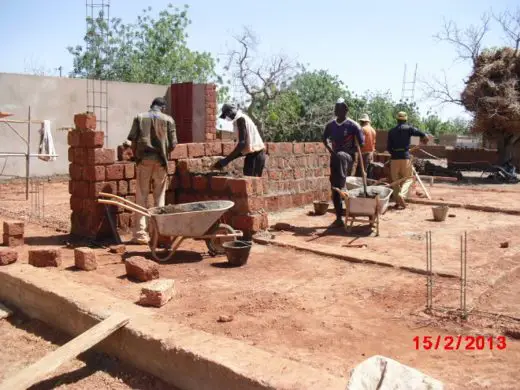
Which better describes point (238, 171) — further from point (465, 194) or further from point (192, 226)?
point (465, 194)

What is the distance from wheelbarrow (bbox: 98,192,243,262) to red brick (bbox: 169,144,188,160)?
1846 mm

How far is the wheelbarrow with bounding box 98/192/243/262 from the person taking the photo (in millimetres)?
6004

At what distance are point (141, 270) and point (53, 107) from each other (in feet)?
41.0

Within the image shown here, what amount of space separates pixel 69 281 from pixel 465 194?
10381 millimetres

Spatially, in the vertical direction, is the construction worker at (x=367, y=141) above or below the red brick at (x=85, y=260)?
above

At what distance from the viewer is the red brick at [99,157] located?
7.30 metres

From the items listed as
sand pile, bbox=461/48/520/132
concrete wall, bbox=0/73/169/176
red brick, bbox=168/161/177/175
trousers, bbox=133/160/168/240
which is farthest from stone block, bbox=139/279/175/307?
sand pile, bbox=461/48/520/132

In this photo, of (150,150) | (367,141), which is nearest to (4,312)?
(150,150)

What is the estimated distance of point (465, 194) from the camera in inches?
514

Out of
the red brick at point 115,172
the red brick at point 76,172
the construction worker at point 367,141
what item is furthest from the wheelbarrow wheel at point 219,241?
the construction worker at point 367,141

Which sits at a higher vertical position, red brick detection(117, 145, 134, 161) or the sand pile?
the sand pile

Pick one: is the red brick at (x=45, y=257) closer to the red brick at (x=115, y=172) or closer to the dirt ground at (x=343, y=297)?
the dirt ground at (x=343, y=297)

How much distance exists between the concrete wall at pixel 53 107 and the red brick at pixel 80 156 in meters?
8.36

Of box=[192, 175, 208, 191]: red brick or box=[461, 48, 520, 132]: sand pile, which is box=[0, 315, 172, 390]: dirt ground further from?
box=[461, 48, 520, 132]: sand pile
